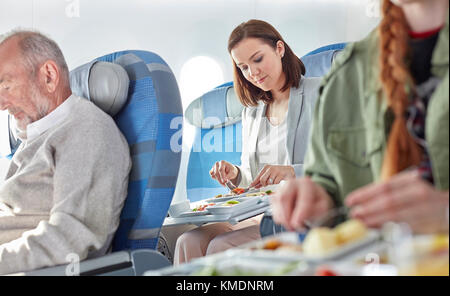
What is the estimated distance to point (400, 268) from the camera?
0.67m

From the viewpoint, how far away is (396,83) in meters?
0.92

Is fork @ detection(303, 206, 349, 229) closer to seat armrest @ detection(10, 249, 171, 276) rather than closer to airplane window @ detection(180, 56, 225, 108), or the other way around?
seat armrest @ detection(10, 249, 171, 276)

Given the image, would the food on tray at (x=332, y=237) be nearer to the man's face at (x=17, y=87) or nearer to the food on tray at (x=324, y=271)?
the food on tray at (x=324, y=271)

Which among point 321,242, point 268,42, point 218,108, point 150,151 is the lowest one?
point 218,108

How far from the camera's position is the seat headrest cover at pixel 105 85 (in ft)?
5.81

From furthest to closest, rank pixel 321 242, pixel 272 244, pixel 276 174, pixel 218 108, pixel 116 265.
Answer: pixel 218 108
pixel 276 174
pixel 116 265
pixel 272 244
pixel 321 242

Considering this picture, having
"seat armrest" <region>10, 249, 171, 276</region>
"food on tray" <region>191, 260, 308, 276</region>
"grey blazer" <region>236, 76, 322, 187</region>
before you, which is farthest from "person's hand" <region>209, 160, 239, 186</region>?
"food on tray" <region>191, 260, 308, 276</region>

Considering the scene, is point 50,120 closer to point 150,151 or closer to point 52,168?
point 52,168

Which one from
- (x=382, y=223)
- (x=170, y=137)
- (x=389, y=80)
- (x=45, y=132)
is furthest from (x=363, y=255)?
(x=45, y=132)

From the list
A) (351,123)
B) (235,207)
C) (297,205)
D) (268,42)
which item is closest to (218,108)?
(268,42)

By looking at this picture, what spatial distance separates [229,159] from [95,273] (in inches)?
63.6

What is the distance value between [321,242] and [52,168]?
1.12 metres

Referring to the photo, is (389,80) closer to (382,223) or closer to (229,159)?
(382,223)

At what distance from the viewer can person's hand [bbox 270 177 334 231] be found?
2.80 ft
